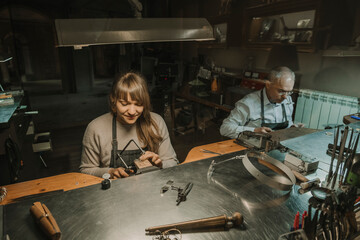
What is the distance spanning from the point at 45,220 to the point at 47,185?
0.53m

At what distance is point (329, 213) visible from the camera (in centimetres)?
84

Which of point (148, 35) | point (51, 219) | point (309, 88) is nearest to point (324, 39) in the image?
point (309, 88)

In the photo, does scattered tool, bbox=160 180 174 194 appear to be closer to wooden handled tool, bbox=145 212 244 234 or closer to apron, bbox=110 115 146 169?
wooden handled tool, bbox=145 212 244 234

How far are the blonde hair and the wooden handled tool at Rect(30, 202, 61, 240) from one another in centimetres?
91

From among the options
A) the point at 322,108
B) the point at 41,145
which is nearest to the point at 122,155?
the point at 41,145

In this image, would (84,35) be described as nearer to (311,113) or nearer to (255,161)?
(255,161)

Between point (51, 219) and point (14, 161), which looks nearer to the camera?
point (51, 219)

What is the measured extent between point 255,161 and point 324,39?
8.73 ft

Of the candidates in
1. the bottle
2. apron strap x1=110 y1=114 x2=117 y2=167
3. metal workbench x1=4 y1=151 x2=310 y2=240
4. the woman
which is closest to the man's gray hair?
the woman

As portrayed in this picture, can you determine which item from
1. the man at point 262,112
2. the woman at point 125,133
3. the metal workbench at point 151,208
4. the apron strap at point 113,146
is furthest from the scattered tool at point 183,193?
the man at point 262,112

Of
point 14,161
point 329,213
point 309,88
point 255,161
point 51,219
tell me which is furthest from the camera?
point 309,88

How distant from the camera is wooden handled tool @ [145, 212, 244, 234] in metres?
0.95

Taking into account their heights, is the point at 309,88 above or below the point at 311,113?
above

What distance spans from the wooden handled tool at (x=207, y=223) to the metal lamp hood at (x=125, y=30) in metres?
0.81
